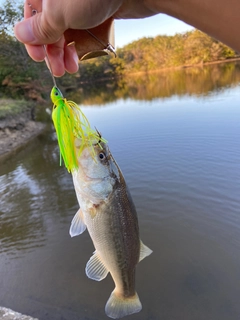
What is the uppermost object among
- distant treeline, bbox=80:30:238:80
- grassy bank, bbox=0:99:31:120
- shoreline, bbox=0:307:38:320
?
distant treeline, bbox=80:30:238:80

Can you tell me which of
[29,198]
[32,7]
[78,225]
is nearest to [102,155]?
[78,225]

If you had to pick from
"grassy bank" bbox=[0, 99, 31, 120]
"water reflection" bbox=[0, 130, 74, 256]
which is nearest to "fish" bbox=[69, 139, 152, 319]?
"water reflection" bbox=[0, 130, 74, 256]

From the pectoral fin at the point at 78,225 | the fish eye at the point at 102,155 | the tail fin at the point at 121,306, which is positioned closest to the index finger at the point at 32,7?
the fish eye at the point at 102,155

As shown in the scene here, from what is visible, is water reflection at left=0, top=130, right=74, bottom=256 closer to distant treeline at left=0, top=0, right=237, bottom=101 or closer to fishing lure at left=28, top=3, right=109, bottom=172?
fishing lure at left=28, top=3, right=109, bottom=172

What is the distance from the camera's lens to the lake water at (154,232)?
4.36 m

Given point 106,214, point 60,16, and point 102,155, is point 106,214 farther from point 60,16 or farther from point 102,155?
point 60,16

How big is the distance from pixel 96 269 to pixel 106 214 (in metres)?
0.45

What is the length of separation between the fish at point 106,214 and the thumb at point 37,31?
58 centimetres

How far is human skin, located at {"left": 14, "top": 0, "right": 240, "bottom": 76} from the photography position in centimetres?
98

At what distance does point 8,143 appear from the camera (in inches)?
574

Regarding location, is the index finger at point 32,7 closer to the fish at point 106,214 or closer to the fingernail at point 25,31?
the fingernail at point 25,31

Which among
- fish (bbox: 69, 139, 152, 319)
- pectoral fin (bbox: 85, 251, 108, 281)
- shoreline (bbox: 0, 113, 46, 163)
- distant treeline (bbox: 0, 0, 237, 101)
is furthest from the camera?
distant treeline (bbox: 0, 0, 237, 101)

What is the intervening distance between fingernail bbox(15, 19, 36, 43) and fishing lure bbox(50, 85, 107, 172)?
0.90 ft

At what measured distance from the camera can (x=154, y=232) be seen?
19.7 feet
